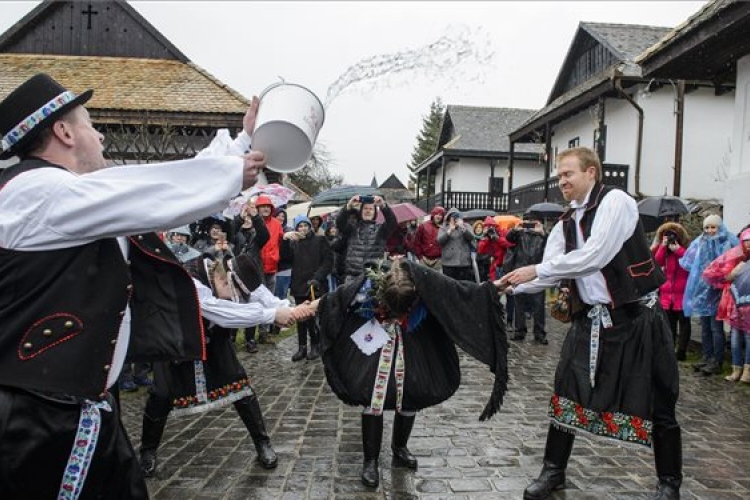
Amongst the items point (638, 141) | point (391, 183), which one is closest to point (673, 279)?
point (638, 141)

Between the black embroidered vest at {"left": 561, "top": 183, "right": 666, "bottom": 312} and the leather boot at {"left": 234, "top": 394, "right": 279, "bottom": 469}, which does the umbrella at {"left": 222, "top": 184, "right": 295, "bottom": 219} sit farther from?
the black embroidered vest at {"left": 561, "top": 183, "right": 666, "bottom": 312}

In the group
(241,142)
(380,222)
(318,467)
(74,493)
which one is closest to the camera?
(74,493)

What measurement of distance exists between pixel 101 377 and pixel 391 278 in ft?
6.84

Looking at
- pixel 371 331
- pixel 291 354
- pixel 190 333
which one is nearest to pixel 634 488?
pixel 371 331

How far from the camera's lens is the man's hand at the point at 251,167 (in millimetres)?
1854

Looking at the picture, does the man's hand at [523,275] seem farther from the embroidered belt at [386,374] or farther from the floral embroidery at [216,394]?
the floral embroidery at [216,394]

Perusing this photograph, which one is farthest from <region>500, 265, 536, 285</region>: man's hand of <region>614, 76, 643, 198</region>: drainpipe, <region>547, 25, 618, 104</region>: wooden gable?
<region>547, 25, 618, 104</region>: wooden gable

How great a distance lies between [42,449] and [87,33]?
73.6 feet

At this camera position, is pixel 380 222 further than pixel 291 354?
No

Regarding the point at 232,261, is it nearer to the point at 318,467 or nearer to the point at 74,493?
the point at 318,467

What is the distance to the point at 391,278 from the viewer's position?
12.0 feet

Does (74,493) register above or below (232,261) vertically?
below

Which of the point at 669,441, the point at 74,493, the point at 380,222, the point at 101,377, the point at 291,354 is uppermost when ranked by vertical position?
the point at 380,222

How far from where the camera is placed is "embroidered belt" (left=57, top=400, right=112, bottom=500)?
1790 mm
